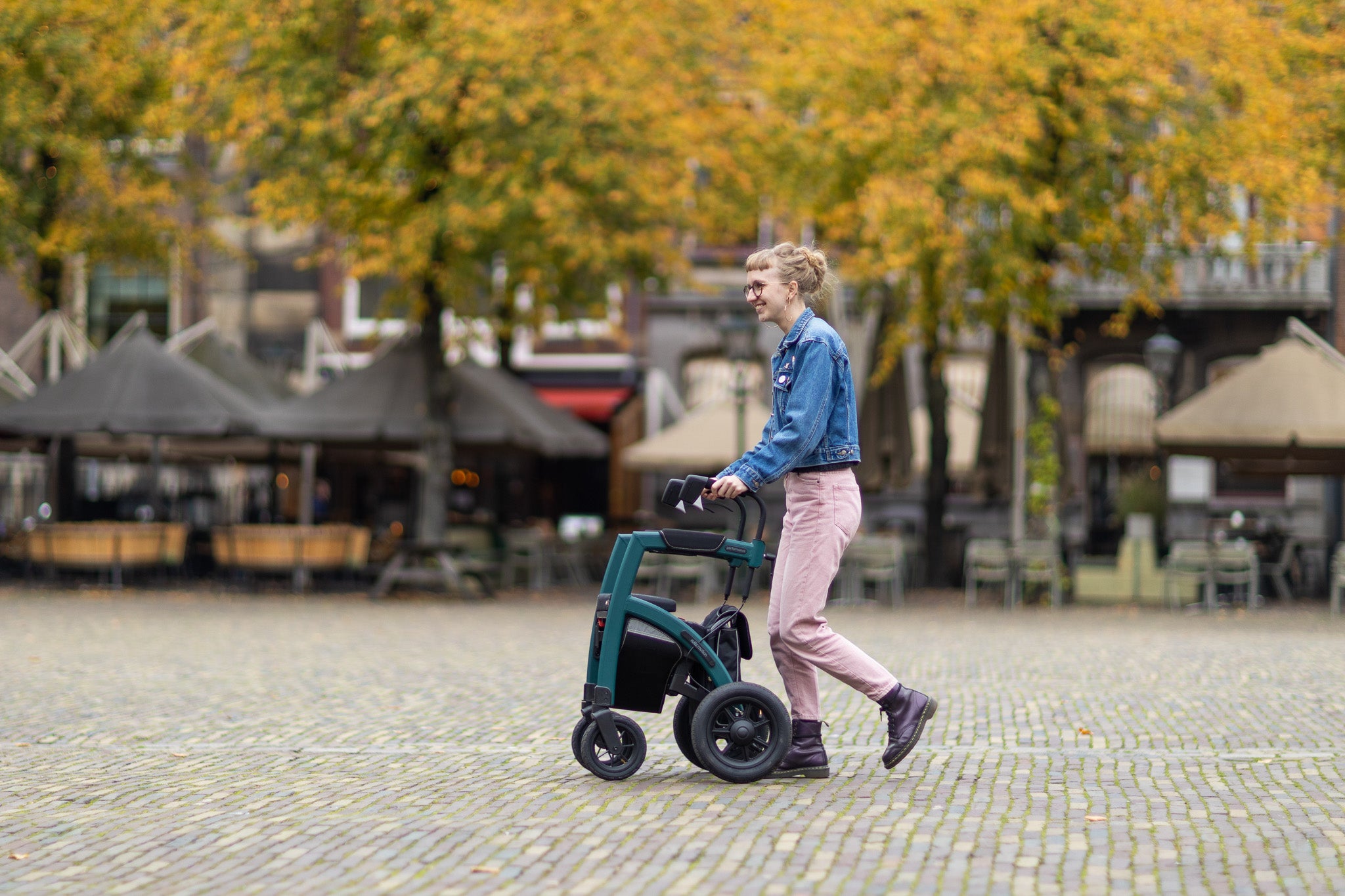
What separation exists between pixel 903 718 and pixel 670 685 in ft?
2.81

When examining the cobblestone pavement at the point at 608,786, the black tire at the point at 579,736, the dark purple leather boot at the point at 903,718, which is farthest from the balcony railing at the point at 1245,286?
the black tire at the point at 579,736

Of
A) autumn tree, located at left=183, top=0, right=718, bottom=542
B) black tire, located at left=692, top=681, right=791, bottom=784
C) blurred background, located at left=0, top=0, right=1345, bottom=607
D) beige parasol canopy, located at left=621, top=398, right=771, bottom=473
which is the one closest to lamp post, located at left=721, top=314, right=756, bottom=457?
blurred background, located at left=0, top=0, right=1345, bottom=607

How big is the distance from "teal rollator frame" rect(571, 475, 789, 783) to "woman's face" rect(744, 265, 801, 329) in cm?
69

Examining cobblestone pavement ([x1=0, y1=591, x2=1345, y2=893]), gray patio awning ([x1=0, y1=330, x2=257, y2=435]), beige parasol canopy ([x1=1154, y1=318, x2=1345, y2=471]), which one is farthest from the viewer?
gray patio awning ([x1=0, y1=330, x2=257, y2=435])

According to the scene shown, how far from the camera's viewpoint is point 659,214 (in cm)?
1947

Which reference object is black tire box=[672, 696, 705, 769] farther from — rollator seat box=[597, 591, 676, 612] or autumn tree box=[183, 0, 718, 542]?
autumn tree box=[183, 0, 718, 542]

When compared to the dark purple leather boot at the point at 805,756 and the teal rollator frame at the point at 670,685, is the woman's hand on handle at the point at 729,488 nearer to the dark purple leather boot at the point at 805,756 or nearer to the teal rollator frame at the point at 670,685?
the teal rollator frame at the point at 670,685

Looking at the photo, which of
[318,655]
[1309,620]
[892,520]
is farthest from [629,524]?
[318,655]

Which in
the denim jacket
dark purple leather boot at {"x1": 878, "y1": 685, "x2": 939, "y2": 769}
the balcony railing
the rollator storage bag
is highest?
the balcony railing

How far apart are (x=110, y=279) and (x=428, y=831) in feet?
97.8

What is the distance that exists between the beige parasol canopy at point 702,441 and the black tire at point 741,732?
13447 millimetres

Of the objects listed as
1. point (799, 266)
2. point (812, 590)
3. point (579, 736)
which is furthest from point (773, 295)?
point (579, 736)

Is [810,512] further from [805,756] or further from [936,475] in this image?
[936,475]

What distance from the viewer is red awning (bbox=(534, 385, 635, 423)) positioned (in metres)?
29.1
